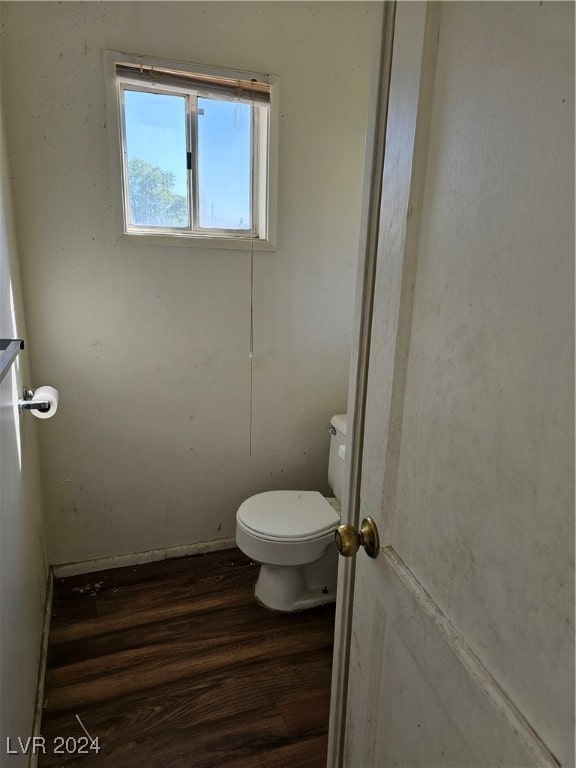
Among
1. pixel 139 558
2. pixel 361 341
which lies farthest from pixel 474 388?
pixel 139 558

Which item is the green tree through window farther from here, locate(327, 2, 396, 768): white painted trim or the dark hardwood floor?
the dark hardwood floor

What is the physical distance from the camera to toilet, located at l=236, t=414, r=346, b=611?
1845mm

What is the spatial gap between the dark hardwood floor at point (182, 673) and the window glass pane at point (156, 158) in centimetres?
157

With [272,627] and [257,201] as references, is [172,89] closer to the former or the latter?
[257,201]

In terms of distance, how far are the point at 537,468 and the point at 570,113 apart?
0.33m

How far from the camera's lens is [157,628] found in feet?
6.13

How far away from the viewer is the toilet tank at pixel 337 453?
81.8 inches

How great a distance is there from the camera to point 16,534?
1.28 m

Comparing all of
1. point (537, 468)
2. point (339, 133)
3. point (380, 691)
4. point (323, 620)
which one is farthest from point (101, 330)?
point (537, 468)

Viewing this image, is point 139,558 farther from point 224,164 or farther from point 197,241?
point 224,164

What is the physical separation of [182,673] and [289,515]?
2.20 ft

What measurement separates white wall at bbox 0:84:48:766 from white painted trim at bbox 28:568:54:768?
0.18 feet
